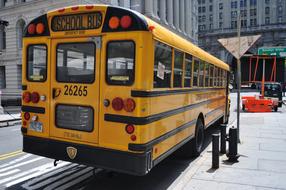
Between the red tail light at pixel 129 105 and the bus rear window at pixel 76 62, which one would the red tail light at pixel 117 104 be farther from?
the bus rear window at pixel 76 62

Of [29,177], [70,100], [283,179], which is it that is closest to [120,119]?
[70,100]

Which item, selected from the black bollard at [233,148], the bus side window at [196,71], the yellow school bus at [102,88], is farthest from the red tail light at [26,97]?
the black bollard at [233,148]

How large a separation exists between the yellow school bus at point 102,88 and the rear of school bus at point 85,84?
0.01 metres

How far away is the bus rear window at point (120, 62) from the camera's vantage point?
4332 mm

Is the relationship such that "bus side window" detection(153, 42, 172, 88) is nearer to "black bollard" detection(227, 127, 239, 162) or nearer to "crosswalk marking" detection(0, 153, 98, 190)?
"crosswalk marking" detection(0, 153, 98, 190)

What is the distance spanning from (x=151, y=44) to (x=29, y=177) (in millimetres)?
3395

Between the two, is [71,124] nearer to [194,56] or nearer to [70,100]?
[70,100]

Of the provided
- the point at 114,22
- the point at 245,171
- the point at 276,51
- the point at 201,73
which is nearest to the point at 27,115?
the point at 114,22

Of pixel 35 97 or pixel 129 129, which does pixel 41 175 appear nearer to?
pixel 35 97

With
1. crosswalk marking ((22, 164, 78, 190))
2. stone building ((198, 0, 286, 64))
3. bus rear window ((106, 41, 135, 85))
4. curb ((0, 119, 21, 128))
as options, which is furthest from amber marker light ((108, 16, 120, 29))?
stone building ((198, 0, 286, 64))

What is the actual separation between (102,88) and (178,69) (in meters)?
1.62

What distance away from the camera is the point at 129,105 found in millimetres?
4309

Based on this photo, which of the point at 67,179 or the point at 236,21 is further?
the point at 236,21

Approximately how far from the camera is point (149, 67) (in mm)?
4379
